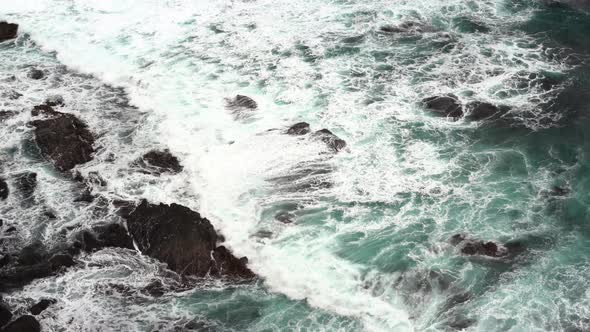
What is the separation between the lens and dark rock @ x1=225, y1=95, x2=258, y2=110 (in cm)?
1805

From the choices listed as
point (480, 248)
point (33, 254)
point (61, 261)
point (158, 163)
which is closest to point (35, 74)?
point (158, 163)

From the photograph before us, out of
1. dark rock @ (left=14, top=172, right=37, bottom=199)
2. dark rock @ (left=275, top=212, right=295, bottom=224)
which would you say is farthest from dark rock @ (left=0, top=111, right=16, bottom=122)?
dark rock @ (left=275, top=212, right=295, bottom=224)

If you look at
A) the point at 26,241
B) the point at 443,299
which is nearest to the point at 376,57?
the point at 443,299

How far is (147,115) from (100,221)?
5354 mm

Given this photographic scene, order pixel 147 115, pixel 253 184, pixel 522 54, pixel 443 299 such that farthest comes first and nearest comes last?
pixel 522 54, pixel 147 115, pixel 253 184, pixel 443 299

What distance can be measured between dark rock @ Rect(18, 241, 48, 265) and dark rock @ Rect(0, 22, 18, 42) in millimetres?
13641

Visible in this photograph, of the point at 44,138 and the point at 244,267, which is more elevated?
the point at 44,138

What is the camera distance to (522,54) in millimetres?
21219

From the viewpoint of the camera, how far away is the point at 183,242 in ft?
40.3

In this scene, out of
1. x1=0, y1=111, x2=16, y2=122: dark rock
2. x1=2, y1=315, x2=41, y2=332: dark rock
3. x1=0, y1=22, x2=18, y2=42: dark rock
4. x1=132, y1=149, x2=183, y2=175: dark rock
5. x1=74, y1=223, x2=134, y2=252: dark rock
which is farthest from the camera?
x1=0, y1=22, x2=18, y2=42: dark rock

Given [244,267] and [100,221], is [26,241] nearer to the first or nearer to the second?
[100,221]

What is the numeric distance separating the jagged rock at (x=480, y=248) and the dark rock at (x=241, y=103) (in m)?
8.34

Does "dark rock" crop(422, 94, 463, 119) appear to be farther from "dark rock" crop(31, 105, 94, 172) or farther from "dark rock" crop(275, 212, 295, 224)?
"dark rock" crop(31, 105, 94, 172)

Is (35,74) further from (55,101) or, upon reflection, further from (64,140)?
(64,140)
